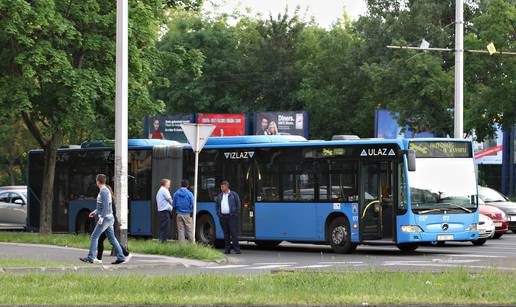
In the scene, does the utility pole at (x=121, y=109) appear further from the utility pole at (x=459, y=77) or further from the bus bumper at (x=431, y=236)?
the utility pole at (x=459, y=77)

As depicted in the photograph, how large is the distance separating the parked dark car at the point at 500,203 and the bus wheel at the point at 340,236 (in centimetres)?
1058

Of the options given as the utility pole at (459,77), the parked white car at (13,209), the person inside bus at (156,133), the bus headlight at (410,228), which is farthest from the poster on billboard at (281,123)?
the bus headlight at (410,228)

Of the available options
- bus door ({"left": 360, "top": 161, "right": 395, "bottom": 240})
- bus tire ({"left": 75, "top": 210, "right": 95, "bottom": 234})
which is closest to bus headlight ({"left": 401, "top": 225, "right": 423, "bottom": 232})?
bus door ({"left": 360, "top": 161, "right": 395, "bottom": 240})

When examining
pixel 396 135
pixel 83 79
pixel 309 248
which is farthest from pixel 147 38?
pixel 396 135

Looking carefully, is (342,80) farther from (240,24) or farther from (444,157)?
(444,157)

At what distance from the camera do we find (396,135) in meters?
68.3

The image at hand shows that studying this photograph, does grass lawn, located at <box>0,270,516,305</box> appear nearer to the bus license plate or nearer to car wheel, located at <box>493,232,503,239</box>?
the bus license plate

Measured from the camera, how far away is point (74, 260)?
23109 mm

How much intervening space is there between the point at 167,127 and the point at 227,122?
19.1 ft

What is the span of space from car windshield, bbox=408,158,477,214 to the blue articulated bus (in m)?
0.02

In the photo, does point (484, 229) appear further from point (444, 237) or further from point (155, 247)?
point (155, 247)

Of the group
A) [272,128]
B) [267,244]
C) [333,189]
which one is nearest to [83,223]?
[267,244]

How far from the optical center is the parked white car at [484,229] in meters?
31.6

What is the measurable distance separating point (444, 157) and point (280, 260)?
16.2 feet
